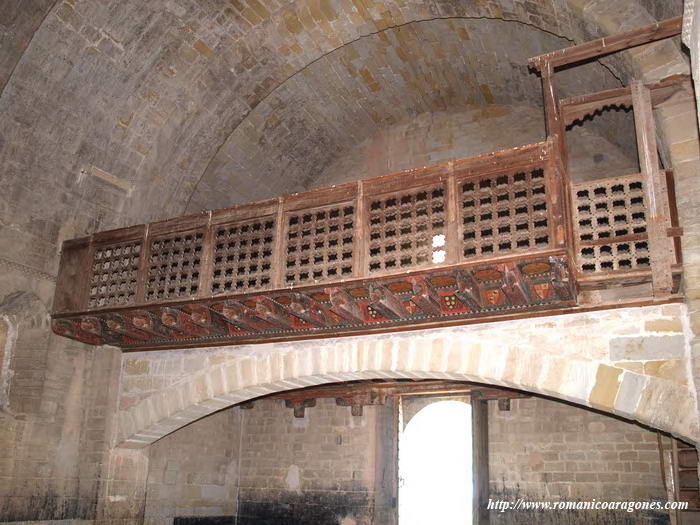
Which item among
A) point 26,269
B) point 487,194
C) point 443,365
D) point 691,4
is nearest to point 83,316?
point 26,269

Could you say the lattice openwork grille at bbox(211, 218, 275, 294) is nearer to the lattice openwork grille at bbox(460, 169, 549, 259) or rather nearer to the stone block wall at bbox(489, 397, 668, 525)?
the lattice openwork grille at bbox(460, 169, 549, 259)

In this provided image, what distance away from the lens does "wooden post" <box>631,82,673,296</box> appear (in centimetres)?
585

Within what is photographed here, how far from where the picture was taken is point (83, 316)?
28.1ft

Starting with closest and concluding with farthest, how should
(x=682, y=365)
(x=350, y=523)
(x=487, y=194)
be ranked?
(x=682, y=365)
(x=487, y=194)
(x=350, y=523)

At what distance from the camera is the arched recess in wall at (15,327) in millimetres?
8383

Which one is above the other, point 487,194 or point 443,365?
point 487,194

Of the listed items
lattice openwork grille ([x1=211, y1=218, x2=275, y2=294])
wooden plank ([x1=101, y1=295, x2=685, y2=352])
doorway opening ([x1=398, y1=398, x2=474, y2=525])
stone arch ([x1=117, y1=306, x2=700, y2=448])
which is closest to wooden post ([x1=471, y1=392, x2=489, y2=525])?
stone arch ([x1=117, y1=306, x2=700, y2=448])

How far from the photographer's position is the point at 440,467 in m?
16.3

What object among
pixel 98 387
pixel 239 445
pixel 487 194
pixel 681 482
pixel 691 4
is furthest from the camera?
pixel 239 445

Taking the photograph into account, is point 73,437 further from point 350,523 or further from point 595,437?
point 595,437

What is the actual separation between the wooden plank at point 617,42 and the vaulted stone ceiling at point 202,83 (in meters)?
0.59

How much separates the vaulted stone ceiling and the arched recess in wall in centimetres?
55

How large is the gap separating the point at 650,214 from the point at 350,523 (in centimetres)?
731

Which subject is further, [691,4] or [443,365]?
[443,365]
